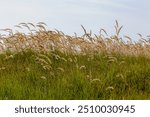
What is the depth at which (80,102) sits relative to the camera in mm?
6965

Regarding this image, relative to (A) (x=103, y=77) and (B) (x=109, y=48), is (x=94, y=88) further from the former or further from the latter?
(B) (x=109, y=48)

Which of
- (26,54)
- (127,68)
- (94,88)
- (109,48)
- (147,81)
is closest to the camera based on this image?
(94,88)

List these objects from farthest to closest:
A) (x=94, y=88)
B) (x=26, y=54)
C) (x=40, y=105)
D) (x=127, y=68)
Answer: (x=26, y=54), (x=127, y=68), (x=94, y=88), (x=40, y=105)

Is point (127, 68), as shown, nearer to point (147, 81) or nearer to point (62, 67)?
point (147, 81)

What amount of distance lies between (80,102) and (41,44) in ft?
10.0

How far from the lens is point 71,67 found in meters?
8.57

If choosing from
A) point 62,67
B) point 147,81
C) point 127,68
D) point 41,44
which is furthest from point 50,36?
point 147,81

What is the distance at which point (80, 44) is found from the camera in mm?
9961

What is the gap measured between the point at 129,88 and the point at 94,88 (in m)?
0.65

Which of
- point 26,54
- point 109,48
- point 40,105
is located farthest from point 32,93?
point 109,48

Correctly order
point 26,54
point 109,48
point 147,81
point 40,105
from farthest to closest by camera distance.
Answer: point 109,48, point 26,54, point 147,81, point 40,105

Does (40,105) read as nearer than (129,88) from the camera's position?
Yes

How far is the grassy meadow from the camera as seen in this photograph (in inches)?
290

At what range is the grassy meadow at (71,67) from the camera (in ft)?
24.2
